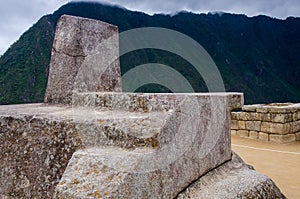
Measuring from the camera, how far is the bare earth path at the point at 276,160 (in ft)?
11.3

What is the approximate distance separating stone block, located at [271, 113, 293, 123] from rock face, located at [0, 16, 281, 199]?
484 centimetres

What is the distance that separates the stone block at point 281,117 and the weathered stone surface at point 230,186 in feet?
16.3

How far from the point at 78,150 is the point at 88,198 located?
15.3 inches

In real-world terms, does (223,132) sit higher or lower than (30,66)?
lower

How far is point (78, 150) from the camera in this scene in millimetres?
1546

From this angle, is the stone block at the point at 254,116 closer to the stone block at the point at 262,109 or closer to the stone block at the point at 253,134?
the stone block at the point at 262,109

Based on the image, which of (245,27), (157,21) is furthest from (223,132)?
(245,27)

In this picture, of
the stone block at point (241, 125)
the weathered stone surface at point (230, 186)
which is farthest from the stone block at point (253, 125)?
the weathered stone surface at point (230, 186)

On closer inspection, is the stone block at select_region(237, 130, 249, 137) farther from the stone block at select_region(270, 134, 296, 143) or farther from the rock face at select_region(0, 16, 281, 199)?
the rock face at select_region(0, 16, 281, 199)

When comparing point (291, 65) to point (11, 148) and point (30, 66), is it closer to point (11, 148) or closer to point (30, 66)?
point (30, 66)

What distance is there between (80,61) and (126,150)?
127 cm

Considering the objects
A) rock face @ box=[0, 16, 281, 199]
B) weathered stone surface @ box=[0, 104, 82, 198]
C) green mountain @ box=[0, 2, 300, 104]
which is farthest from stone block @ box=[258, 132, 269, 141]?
weathered stone surface @ box=[0, 104, 82, 198]

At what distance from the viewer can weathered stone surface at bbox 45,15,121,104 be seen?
2.44 m

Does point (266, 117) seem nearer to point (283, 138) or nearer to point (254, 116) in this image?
point (254, 116)
